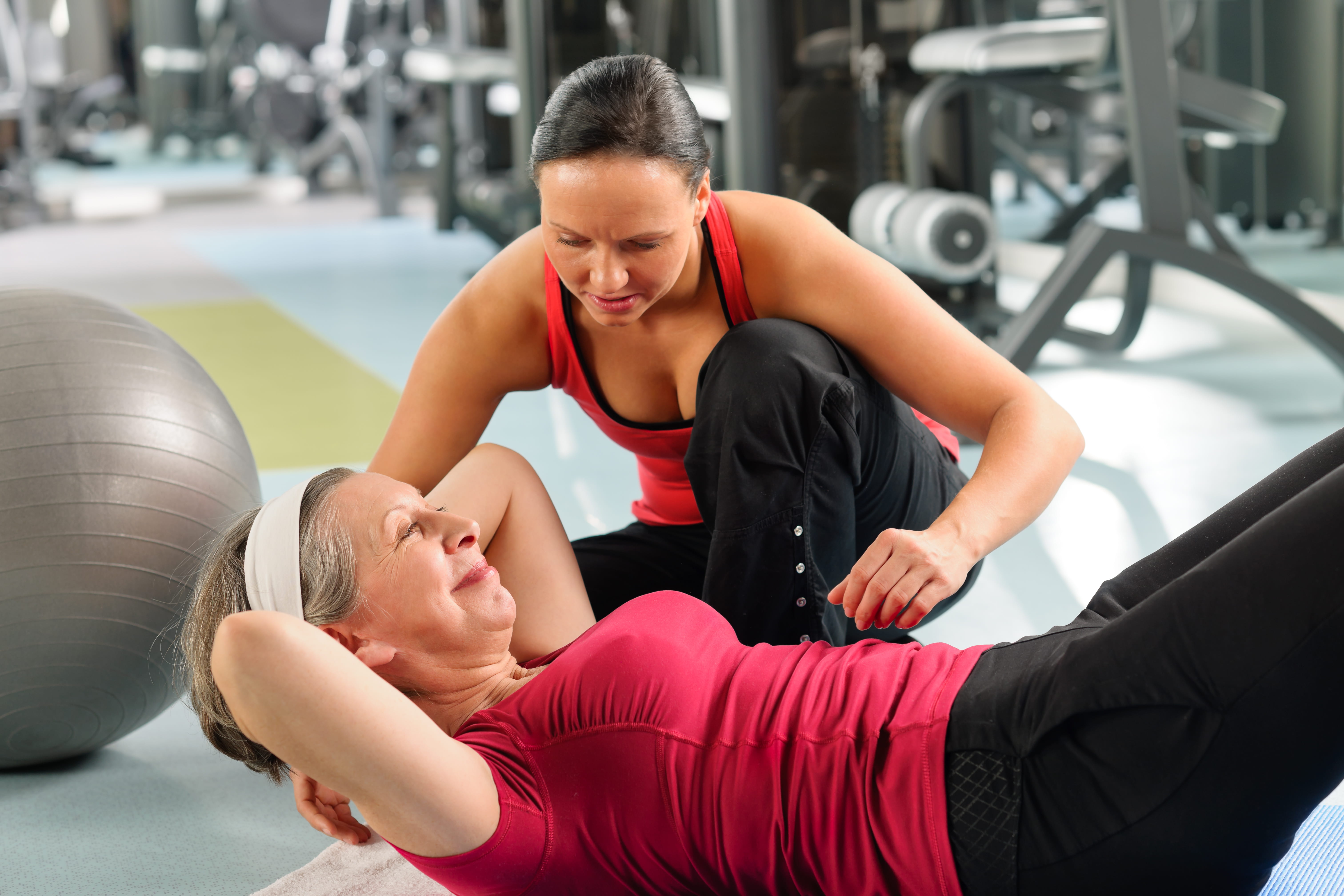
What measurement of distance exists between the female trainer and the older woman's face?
11.2 inches

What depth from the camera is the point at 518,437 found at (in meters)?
3.18

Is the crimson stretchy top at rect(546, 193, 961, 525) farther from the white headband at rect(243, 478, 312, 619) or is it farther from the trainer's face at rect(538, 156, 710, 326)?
the white headband at rect(243, 478, 312, 619)

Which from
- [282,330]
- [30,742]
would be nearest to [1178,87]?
[30,742]

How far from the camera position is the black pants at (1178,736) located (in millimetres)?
950

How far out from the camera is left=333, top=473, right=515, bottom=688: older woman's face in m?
1.19

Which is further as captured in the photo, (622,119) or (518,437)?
(518,437)

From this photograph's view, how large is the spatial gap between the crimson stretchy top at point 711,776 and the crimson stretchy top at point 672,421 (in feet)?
1.40

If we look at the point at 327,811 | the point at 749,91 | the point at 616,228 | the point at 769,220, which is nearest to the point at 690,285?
the point at 769,220

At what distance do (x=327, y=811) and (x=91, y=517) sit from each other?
19.0 inches

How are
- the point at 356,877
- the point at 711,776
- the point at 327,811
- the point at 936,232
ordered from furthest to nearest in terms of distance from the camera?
the point at 936,232
the point at 356,877
the point at 327,811
the point at 711,776

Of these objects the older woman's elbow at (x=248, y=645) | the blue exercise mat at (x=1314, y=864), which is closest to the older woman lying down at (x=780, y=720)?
the older woman's elbow at (x=248, y=645)

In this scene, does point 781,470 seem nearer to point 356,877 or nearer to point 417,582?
point 417,582

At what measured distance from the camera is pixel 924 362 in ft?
4.81

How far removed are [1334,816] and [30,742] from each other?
1500 millimetres
